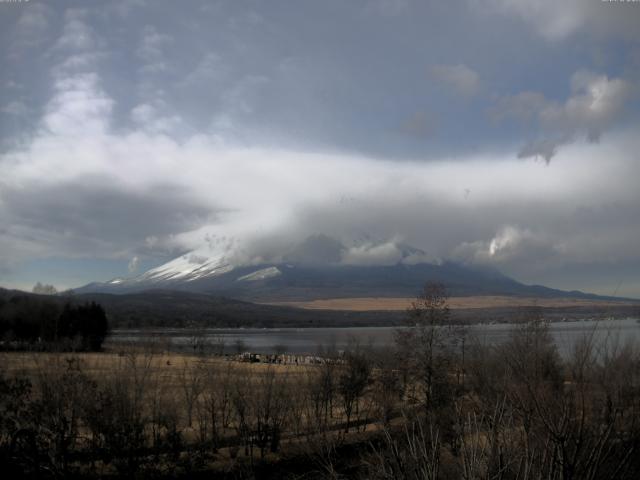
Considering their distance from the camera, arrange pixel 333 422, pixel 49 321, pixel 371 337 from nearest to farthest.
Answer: pixel 333 422 < pixel 371 337 < pixel 49 321

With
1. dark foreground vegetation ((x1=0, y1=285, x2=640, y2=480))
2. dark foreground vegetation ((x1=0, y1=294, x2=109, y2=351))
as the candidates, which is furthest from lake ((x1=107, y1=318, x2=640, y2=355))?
dark foreground vegetation ((x1=0, y1=294, x2=109, y2=351))

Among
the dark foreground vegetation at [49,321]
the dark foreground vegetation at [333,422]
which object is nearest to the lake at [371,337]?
the dark foreground vegetation at [333,422]

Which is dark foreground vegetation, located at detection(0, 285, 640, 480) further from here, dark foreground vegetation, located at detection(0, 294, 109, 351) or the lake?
dark foreground vegetation, located at detection(0, 294, 109, 351)

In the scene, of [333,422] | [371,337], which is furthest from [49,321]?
[333,422]

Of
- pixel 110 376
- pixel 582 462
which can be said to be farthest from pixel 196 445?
pixel 582 462

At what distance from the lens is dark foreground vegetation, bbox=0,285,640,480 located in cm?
687

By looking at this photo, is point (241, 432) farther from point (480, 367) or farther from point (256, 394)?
point (480, 367)

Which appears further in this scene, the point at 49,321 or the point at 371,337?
the point at 49,321

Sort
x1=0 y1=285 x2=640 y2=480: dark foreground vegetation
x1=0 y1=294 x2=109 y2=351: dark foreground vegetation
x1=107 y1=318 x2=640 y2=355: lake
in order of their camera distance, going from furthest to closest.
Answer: x1=0 y1=294 x2=109 y2=351: dark foreground vegetation < x1=107 y1=318 x2=640 y2=355: lake < x1=0 y1=285 x2=640 y2=480: dark foreground vegetation

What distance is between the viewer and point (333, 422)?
28.8 meters

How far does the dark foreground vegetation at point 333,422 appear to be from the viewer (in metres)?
6.87

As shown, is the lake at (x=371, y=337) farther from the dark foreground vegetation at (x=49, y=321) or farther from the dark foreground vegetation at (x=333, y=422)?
the dark foreground vegetation at (x=49, y=321)

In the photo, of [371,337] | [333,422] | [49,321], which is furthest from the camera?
[49,321]

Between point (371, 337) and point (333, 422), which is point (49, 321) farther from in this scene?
point (333, 422)
